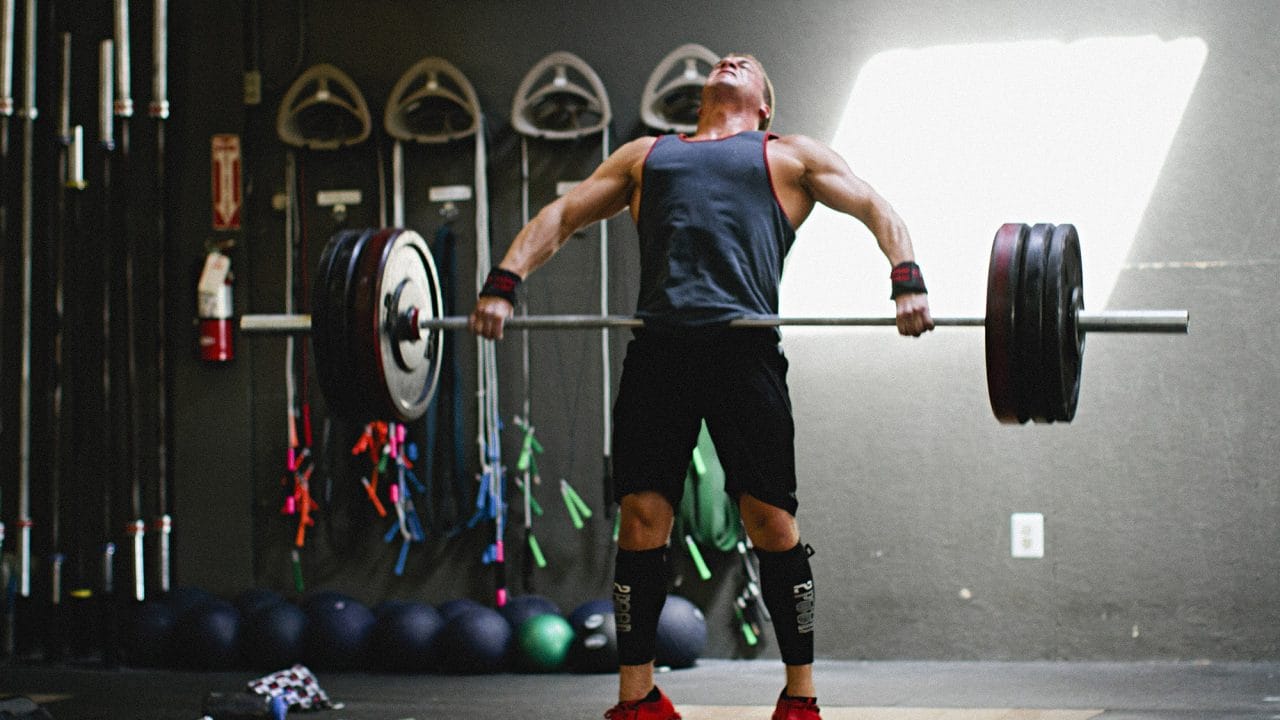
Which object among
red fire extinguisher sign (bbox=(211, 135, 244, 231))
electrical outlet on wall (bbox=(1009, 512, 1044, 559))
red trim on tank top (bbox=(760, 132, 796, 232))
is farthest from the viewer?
red fire extinguisher sign (bbox=(211, 135, 244, 231))

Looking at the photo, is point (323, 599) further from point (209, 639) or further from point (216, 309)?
point (216, 309)

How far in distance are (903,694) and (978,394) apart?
3.50 feet

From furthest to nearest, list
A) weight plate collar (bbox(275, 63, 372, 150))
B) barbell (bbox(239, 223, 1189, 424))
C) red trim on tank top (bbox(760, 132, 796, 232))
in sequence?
weight plate collar (bbox(275, 63, 372, 150)), red trim on tank top (bbox(760, 132, 796, 232)), barbell (bbox(239, 223, 1189, 424))

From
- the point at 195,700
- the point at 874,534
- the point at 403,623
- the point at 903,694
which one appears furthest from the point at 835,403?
the point at 195,700

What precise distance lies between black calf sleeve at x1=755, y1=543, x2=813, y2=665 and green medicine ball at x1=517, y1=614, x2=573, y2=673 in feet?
4.37

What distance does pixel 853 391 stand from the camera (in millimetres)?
4375

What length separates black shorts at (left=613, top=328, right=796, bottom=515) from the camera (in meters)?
2.80

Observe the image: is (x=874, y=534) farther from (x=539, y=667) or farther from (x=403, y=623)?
(x=403, y=623)

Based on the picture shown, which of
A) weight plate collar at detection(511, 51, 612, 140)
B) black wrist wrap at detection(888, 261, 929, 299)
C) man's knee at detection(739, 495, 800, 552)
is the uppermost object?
weight plate collar at detection(511, 51, 612, 140)

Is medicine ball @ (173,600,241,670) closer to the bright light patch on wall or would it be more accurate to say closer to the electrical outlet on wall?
the bright light patch on wall

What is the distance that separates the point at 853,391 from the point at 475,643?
4.50 ft

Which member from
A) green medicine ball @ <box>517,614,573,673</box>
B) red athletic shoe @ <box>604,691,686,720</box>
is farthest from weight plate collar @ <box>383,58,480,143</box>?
red athletic shoe @ <box>604,691,686,720</box>

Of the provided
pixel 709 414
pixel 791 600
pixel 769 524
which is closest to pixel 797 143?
pixel 709 414

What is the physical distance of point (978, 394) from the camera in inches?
169
